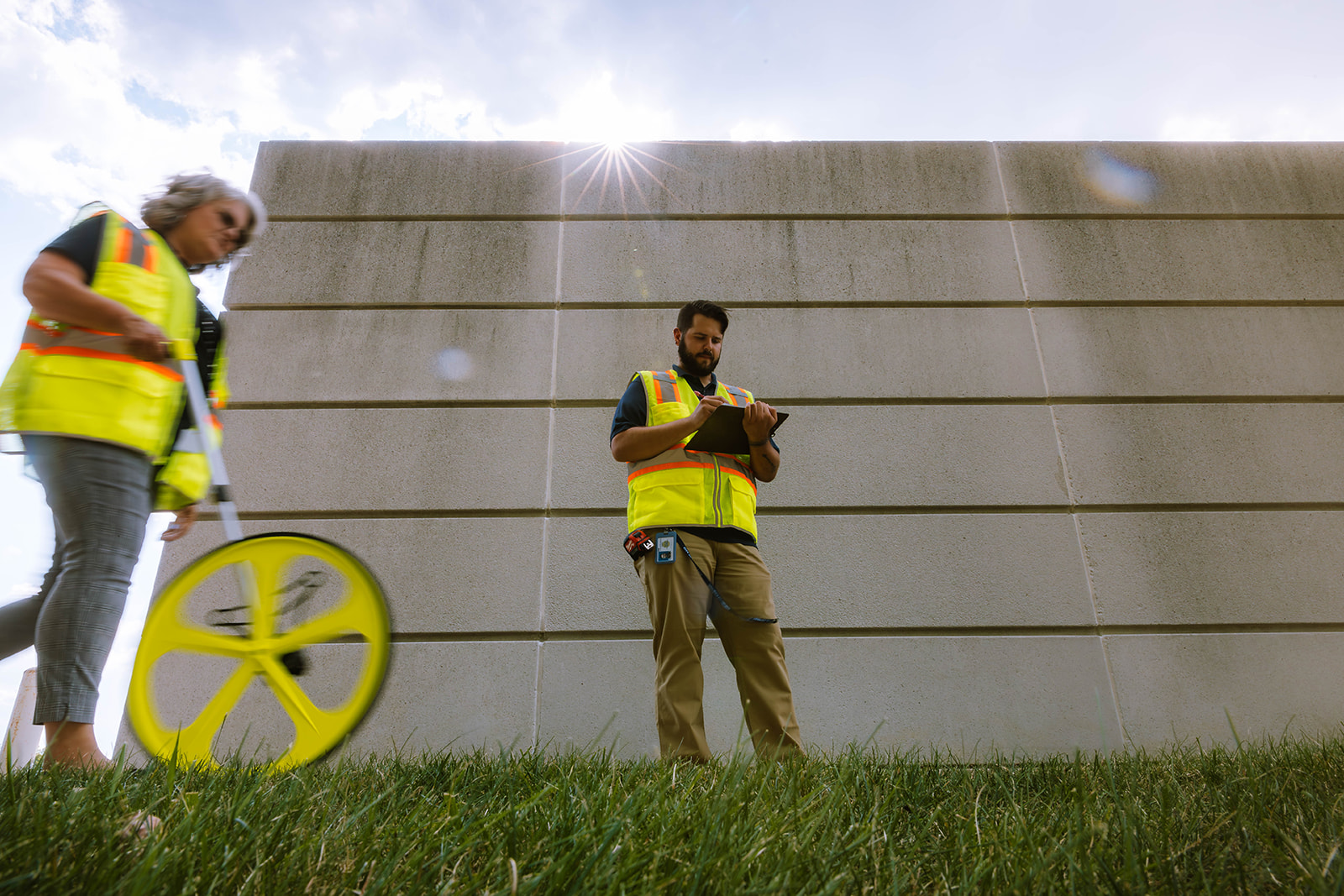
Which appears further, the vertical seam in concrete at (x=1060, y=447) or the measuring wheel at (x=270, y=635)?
the vertical seam in concrete at (x=1060, y=447)

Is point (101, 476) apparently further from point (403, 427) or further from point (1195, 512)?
point (1195, 512)

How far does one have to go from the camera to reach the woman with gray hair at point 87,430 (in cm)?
154

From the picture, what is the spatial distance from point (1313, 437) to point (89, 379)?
4850 millimetres

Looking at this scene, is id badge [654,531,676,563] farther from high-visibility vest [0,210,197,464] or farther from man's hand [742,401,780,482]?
high-visibility vest [0,210,197,464]

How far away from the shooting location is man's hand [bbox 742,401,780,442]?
216 cm

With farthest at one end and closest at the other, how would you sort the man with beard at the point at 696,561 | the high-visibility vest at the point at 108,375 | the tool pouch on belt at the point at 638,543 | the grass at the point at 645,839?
the tool pouch on belt at the point at 638,543, the man with beard at the point at 696,561, the high-visibility vest at the point at 108,375, the grass at the point at 645,839

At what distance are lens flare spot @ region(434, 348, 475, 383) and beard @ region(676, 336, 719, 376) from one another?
4.53 ft

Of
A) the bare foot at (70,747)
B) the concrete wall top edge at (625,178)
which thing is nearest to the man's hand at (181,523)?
the bare foot at (70,747)

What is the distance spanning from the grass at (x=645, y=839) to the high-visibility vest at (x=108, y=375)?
0.77 m

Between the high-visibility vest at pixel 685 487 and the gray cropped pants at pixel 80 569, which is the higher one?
the high-visibility vest at pixel 685 487

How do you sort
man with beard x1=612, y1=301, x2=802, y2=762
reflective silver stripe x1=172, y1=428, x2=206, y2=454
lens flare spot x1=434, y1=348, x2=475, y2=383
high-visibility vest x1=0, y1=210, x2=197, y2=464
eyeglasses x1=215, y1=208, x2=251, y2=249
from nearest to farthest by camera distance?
high-visibility vest x1=0, y1=210, x2=197, y2=464 → reflective silver stripe x1=172, y1=428, x2=206, y2=454 → eyeglasses x1=215, y1=208, x2=251, y2=249 → man with beard x1=612, y1=301, x2=802, y2=762 → lens flare spot x1=434, y1=348, x2=475, y2=383

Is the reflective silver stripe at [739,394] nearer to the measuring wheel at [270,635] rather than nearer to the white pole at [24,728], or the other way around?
the measuring wheel at [270,635]

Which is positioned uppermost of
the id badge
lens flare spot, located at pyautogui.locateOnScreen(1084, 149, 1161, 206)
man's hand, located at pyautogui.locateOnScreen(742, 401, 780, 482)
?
lens flare spot, located at pyautogui.locateOnScreen(1084, 149, 1161, 206)

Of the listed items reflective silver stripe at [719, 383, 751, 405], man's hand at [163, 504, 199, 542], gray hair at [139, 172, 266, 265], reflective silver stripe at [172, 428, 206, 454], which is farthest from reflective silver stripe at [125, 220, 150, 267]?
reflective silver stripe at [719, 383, 751, 405]
